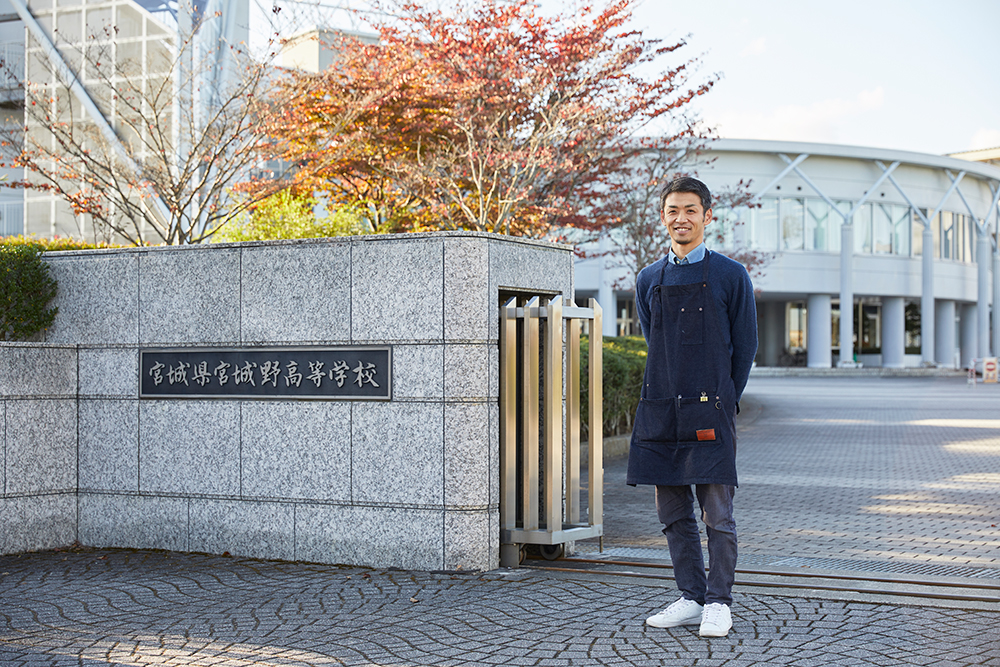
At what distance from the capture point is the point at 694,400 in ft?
14.9

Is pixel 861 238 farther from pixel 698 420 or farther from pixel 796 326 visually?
pixel 698 420

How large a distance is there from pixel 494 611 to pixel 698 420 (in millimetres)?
1368

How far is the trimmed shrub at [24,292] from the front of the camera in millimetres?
6844

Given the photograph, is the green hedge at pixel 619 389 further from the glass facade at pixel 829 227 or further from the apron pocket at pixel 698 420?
the glass facade at pixel 829 227

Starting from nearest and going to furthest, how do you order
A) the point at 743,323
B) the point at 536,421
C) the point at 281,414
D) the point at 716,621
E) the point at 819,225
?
the point at 716,621 < the point at 743,323 < the point at 536,421 < the point at 281,414 < the point at 819,225

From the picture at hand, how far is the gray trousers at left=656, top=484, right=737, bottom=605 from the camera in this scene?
4559mm

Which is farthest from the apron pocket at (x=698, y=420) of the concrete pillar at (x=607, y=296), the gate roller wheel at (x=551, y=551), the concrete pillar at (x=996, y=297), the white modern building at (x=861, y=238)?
the concrete pillar at (x=996, y=297)

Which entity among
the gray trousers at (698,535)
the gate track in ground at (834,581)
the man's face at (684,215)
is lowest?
the gate track in ground at (834,581)

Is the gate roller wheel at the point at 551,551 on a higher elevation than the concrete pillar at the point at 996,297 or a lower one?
lower

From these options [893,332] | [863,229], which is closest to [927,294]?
[893,332]

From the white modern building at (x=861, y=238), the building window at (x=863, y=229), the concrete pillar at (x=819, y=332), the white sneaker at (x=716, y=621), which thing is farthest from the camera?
the building window at (x=863, y=229)

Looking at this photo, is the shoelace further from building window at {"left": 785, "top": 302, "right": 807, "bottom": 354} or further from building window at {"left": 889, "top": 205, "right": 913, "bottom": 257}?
building window at {"left": 785, "top": 302, "right": 807, "bottom": 354}

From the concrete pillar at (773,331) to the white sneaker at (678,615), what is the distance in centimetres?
4554

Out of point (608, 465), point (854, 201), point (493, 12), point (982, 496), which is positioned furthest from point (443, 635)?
point (854, 201)
